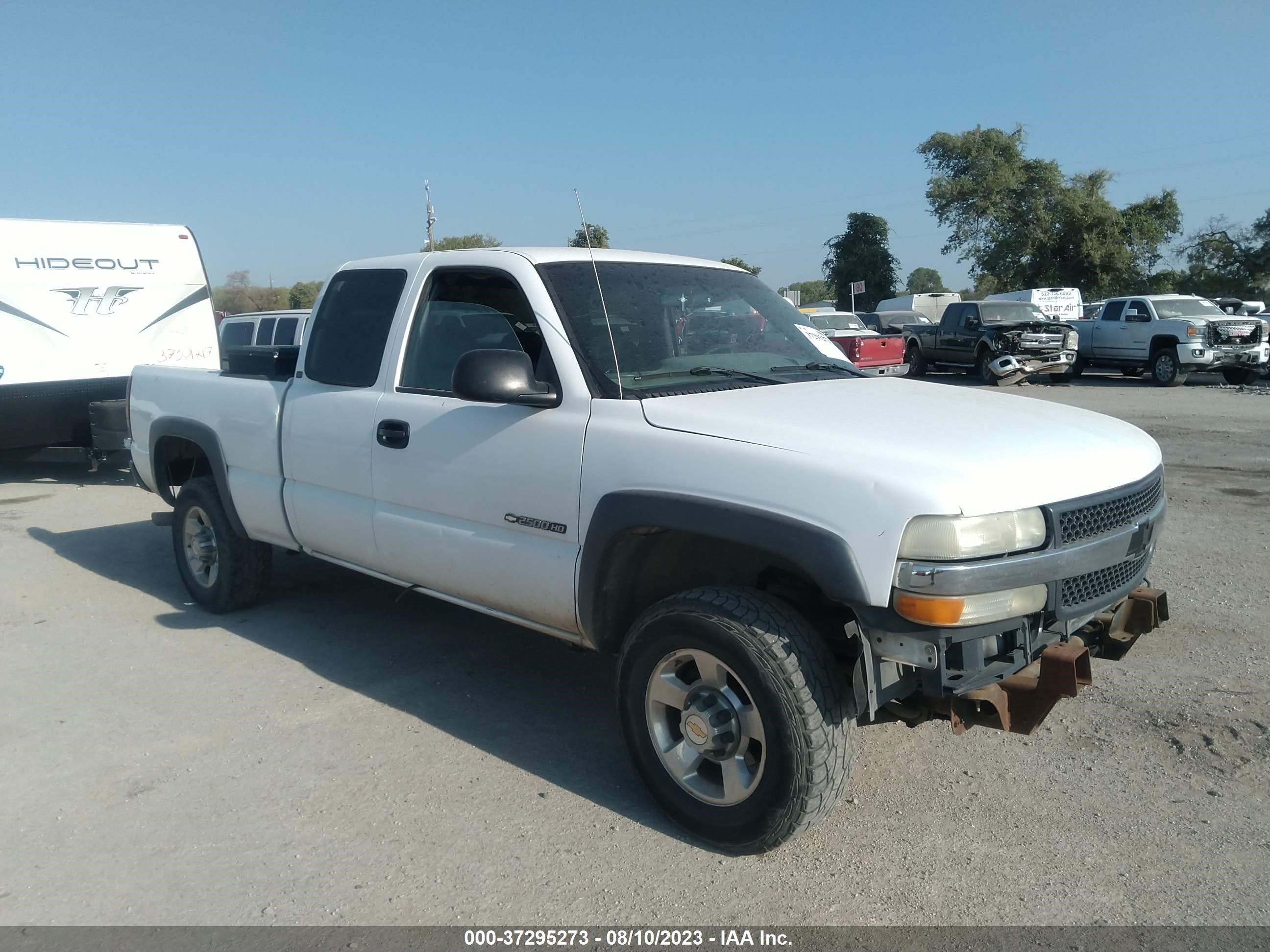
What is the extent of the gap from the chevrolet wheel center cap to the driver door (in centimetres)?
64

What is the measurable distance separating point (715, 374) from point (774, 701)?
143 cm

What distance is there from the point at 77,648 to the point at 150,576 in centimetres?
155

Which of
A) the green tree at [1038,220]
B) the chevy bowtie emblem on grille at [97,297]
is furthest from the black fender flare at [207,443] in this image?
the green tree at [1038,220]

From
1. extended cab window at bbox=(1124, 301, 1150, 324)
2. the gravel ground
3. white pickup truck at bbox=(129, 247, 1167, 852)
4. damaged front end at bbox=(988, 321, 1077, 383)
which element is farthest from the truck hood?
extended cab window at bbox=(1124, 301, 1150, 324)

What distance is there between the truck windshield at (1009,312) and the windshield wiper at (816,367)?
61.3 ft

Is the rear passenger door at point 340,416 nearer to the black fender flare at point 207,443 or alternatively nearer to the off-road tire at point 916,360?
the black fender flare at point 207,443

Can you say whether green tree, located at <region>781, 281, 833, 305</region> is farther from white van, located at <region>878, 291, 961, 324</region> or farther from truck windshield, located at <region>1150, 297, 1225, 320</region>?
truck windshield, located at <region>1150, 297, 1225, 320</region>

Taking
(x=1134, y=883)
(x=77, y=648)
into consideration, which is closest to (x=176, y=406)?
(x=77, y=648)

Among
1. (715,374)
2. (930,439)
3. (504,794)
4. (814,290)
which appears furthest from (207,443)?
(814,290)

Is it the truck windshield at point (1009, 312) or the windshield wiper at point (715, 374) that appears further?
the truck windshield at point (1009, 312)

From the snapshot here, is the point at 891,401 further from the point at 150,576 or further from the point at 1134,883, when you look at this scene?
the point at 150,576

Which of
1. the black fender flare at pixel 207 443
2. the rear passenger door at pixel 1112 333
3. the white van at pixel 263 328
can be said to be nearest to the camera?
the black fender flare at pixel 207 443

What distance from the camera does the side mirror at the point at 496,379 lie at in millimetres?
3625

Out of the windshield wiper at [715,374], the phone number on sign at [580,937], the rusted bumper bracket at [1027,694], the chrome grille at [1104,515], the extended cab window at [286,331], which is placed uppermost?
the extended cab window at [286,331]
